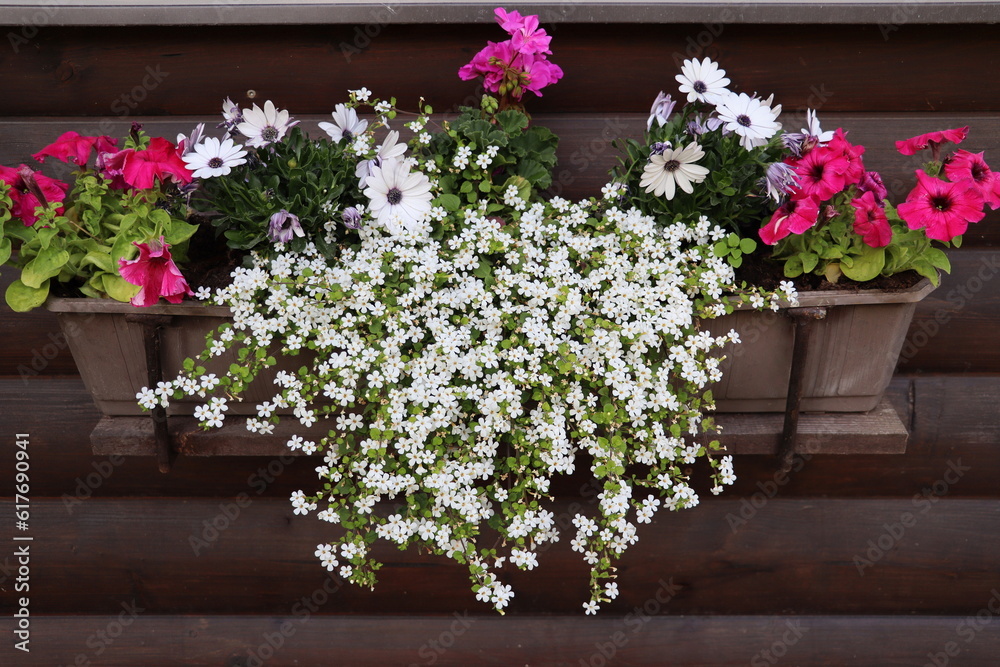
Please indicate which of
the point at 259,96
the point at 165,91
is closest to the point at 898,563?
the point at 259,96

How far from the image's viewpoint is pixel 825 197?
1.06 meters

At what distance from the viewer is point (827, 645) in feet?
5.21

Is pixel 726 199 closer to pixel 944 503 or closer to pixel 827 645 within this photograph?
pixel 944 503

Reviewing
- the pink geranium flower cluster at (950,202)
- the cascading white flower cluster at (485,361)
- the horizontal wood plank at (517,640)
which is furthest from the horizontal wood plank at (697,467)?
the pink geranium flower cluster at (950,202)

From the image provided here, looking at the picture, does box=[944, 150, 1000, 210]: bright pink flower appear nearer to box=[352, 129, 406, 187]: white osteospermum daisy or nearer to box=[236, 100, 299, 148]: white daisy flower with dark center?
box=[352, 129, 406, 187]: white osteospermum daisy

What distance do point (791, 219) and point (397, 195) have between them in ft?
1.91

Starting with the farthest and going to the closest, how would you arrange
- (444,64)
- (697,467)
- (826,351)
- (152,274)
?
(697,467)
(444,64)
(826,351)
(152,274)

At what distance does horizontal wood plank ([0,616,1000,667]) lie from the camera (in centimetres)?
159

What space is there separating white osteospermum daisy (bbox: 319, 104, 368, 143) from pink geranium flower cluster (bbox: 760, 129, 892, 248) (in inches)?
26.4

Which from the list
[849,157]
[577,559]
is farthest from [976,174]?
[577,559]

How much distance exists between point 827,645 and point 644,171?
1.14 meters

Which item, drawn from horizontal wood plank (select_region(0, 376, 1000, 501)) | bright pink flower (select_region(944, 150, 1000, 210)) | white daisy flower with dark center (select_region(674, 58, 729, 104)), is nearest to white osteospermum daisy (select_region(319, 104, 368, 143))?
white daisy flower with dark center (select_region(674, 58, 729, 104))

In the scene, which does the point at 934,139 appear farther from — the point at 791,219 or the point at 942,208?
the point at 791,219

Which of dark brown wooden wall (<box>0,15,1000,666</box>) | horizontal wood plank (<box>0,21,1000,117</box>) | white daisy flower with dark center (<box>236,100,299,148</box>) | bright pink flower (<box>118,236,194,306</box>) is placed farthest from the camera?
dark brown wooden wall (<box>0,15,1000,666</box>)
